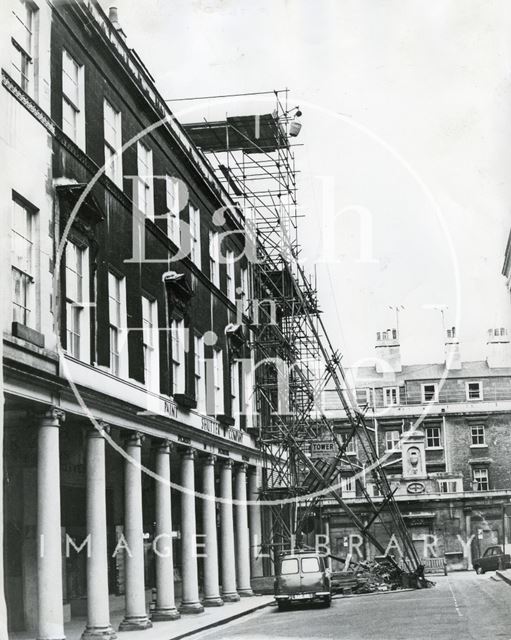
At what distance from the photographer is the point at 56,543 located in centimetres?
1759

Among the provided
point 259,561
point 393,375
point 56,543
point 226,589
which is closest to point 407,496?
point 393,375

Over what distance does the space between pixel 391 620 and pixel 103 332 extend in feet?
30.4

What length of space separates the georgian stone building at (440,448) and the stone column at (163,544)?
87.8 ft

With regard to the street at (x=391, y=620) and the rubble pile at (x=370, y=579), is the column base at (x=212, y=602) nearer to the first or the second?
the street at (x=391, y=620)

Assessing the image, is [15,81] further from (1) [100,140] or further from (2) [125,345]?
(2) [125,345]

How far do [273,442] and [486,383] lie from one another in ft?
124

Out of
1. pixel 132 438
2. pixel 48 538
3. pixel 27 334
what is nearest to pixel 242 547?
pixel 132 438

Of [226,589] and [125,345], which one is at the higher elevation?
[125,345]

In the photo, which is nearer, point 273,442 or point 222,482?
point 222,482

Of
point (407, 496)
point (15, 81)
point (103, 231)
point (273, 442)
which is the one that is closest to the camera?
point (15, 81)

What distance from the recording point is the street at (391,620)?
1956cm

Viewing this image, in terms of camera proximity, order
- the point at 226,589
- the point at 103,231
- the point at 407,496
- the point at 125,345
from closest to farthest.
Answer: the point at 103,231 < the point at 125,345 < the point at 226,589 < the point at 407,496

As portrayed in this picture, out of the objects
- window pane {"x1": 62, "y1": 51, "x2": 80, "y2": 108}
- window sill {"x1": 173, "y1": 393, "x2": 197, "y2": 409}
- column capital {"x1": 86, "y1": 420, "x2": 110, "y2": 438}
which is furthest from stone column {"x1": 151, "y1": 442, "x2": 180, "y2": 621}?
window pane {"x1": 62, "y1": 51, "x2": 80, "y2": 108}

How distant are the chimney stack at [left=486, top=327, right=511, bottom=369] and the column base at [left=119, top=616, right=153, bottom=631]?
55323 millimetres
